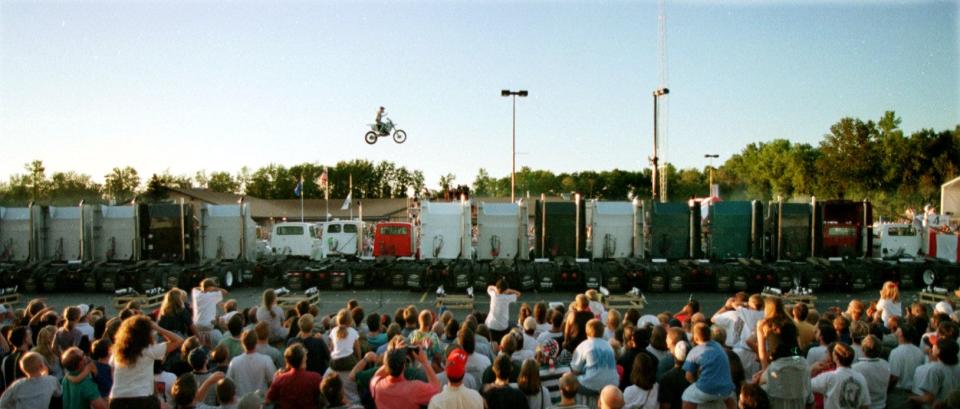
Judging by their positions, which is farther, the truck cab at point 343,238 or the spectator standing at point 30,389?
the truck cab at point 343,238

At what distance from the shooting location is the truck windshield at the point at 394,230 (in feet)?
85.8

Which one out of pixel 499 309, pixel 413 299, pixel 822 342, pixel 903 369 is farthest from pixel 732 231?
pixel 903 369

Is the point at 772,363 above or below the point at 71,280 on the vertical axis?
above

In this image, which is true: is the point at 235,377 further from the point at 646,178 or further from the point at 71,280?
the point at 646,178

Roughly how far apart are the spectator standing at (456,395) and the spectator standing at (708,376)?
6.49 ft

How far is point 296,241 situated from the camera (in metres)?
27.3

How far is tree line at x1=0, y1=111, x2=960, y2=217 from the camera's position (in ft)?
182

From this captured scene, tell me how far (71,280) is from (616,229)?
18678 millimetres

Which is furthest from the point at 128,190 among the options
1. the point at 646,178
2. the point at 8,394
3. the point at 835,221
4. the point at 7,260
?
the point at 8,394

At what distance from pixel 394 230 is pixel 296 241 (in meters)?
4.28

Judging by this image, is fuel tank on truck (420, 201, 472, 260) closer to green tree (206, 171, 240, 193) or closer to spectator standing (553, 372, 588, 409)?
spectator standing (553, 372, 588, 409)

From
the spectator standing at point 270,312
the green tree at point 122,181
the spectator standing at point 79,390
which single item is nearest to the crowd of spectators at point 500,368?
the spectator standing at point 79,390

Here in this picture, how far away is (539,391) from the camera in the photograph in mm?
5477

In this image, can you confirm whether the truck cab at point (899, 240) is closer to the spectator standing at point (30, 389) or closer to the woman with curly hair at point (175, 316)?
the woman with curly hair at point (175, 316)
